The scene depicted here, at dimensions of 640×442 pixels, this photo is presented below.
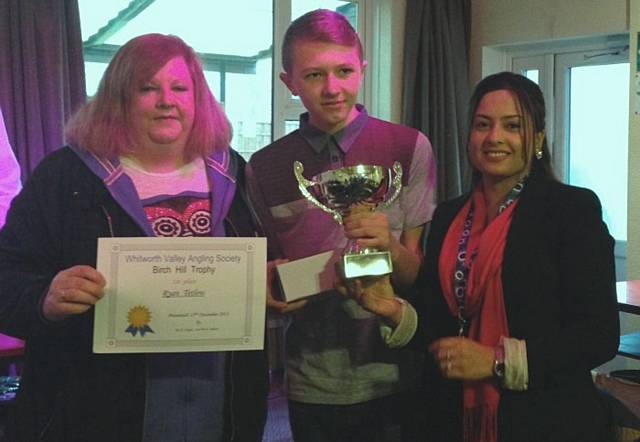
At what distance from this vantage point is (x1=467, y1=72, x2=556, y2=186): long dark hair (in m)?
1.50

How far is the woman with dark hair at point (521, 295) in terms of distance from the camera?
139cm

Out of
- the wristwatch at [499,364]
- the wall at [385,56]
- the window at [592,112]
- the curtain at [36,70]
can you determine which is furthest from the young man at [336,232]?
the wall at [385,56]

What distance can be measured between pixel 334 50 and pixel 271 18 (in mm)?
3275

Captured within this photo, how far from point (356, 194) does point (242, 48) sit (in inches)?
133

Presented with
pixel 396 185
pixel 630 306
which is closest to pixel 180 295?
pixel 396 185

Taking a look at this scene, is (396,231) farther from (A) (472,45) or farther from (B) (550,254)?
(A) (472,45)

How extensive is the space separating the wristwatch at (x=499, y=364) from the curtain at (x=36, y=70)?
8.81ft

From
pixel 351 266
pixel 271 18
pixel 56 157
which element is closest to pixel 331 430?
pixel 351 266

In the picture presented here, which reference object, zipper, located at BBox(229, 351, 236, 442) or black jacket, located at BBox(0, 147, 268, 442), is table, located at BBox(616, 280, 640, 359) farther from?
black jacket, located at BBox(0, 147, 268, 442)

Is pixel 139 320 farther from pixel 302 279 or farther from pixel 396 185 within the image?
pixel 396 185

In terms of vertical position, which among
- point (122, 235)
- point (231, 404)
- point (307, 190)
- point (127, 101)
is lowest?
point (231, 404)

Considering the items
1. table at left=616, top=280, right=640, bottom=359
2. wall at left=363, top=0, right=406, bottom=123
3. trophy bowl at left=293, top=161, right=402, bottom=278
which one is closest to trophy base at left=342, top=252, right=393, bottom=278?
trophy bowl at left=293, top=161, right=402, bottom=278

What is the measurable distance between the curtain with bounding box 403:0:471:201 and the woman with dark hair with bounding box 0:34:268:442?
11.7 ft

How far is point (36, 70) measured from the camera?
3.54 m
